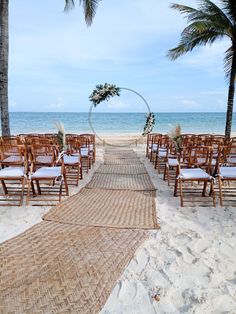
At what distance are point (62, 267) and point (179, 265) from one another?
1.09m

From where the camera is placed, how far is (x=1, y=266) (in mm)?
2842

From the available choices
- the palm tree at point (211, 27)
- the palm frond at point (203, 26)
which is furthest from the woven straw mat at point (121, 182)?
the palm frond at point (203, 26)

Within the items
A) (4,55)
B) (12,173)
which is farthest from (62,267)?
(4,55)

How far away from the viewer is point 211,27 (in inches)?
389

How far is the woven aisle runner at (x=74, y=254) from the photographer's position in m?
2.40

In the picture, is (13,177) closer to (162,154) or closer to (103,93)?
(162,154)

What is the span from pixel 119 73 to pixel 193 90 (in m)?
28.2

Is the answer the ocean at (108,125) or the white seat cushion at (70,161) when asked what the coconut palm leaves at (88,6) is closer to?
the white seat cushion at (70,161)

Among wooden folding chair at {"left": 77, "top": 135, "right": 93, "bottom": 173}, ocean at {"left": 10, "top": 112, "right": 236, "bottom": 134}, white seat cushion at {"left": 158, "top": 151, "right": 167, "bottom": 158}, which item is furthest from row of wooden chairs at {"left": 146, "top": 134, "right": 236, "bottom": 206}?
ocean at {"left": 10, "top": 112, "right": 236, "bottom": 134}

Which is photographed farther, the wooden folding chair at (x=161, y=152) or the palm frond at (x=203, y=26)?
the palm frond at (x=203, y=26)

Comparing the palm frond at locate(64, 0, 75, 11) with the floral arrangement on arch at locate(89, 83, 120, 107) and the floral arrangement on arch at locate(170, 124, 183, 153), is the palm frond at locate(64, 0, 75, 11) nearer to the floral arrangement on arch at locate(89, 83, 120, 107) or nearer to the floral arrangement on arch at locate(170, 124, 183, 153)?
the floral arrangement on arch at locate(89, 83, 120, 107)

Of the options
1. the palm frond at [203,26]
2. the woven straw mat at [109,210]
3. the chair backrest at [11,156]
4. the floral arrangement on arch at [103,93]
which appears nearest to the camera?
the woven straw mat at [109,210]

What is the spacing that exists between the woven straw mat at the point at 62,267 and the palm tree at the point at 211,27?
7.91 metres

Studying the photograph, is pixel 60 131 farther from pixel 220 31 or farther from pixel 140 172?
pixel 220 31
